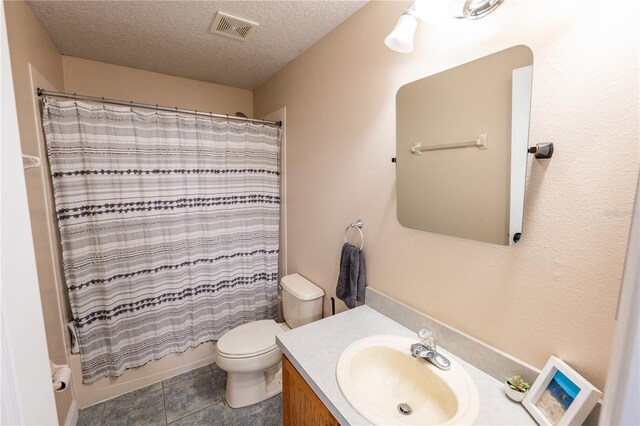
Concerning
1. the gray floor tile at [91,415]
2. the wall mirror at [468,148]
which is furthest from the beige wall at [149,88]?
the gray floor tile at [91,415]

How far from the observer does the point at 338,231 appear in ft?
5.42

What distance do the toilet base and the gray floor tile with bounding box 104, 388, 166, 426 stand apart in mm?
408

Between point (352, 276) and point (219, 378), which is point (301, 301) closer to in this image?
point (352, 276)

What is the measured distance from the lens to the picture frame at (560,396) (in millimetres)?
690

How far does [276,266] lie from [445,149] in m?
1.68

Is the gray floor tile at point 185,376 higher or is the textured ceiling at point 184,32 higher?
the textured ceiling at point 184,32

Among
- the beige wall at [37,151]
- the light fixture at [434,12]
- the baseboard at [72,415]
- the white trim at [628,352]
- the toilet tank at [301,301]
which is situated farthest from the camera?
the toilet tank at [301,301]

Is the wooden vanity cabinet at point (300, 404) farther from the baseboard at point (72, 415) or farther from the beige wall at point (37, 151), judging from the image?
the baseboard at point (72, 415)

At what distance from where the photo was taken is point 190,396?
184cm

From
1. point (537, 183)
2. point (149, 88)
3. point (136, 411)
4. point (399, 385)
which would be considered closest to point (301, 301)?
point (399, 385)

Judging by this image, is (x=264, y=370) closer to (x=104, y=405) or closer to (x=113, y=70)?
(x=104, y=405)

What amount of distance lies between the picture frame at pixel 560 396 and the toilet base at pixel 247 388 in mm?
1462

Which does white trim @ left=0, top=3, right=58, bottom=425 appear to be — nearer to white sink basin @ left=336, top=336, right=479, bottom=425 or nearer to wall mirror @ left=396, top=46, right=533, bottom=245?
white sink basin @ left=336, top=336, right=479, bottom=425

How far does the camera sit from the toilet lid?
1.65 meters
